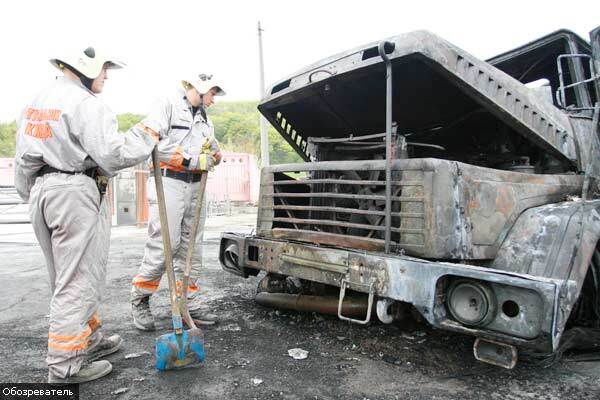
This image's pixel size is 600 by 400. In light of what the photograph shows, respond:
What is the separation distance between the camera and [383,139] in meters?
3.78

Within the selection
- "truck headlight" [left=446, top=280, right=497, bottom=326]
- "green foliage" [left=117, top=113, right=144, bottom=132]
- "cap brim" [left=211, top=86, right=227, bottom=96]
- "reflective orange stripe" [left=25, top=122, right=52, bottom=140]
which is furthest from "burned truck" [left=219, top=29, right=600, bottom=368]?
"green foliage" [left=117, top=113, right=144, bottom=132]

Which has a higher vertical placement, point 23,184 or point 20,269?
point 23,184

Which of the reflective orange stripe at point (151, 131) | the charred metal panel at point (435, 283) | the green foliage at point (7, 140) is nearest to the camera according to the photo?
the charred metal panel at point (435, 283)

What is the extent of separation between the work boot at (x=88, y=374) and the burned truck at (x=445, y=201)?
3.88ft

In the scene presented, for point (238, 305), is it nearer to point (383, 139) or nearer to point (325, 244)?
point (325, 244)

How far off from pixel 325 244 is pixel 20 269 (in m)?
4.49

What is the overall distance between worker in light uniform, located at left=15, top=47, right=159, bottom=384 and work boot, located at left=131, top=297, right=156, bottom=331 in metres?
0.67

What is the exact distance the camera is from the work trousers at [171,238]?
3484mm

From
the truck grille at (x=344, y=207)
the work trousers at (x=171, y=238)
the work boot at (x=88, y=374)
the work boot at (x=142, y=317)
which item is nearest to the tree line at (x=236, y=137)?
the work trousers at (x=171, y=238)

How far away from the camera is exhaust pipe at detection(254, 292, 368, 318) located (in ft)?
10.1

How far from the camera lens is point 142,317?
11.2ft

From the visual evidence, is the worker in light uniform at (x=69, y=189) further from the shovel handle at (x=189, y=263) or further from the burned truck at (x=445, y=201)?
the burned truck at (x=445, y=201)

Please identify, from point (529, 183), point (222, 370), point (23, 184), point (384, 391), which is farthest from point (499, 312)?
point (23, 184)

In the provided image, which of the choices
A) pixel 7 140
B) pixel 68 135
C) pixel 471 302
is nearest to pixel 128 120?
pixel 7 140
